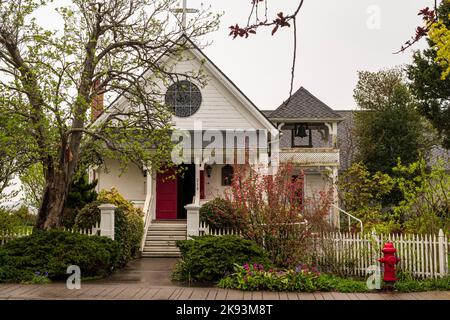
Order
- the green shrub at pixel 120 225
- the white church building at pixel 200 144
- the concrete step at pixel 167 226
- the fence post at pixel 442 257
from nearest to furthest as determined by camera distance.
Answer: the fence post at pixel 442 257, the green shrub at pixel 120 225, the concrete step at pixel 167 226, the white church building at pixel 200 144

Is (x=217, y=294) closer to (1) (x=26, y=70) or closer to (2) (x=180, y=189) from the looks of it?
(1) (x=26, y=70)

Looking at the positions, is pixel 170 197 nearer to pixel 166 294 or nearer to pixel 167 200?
pixel 167 200

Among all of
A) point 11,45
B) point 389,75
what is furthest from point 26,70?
point 389,75

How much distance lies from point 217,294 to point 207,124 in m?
12.7

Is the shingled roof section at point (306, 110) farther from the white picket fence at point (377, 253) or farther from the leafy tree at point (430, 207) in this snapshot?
the white picket fence at point (377, 253)

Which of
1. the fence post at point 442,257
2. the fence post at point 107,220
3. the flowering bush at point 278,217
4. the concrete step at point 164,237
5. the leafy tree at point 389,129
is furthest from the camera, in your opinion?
the leafy tree at point 389,129

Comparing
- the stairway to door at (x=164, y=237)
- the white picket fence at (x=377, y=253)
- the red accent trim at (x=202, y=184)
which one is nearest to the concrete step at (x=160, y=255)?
the stairway to door at (x=164, y=237)

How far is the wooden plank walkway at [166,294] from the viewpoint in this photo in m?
9.66

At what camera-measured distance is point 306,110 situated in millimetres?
27359

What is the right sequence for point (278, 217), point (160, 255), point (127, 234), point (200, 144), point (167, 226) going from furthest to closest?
point (200, 144)
point (167, 226)
point (160, 255)
point (127, 234)
point (278, 217)

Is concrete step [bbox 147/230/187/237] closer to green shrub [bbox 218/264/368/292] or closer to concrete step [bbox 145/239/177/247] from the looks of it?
concrete step [bbox 145/239/177/247]

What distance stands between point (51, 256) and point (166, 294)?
3393 millimetres

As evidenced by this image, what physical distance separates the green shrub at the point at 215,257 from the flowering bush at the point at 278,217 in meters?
0.83

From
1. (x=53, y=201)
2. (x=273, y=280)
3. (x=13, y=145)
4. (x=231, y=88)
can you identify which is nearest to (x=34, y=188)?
(x=231, y=88)
